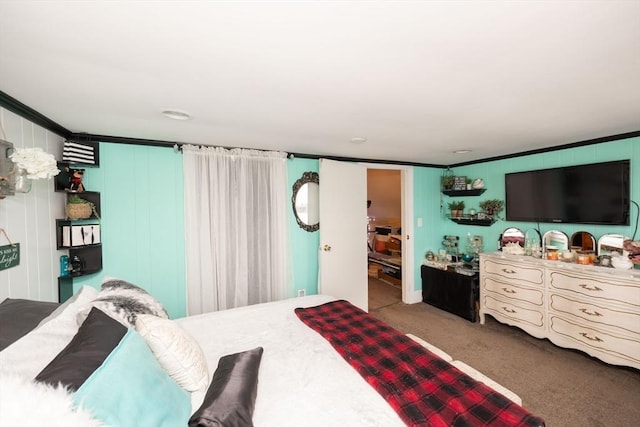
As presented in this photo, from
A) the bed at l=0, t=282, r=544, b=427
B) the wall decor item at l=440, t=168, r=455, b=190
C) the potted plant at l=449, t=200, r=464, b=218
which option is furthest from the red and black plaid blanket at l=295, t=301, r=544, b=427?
the wall decor item at l=440, t=168, r=455, b=190

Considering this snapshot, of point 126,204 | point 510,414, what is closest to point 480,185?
point 510,414

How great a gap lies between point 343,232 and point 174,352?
8.39 ft

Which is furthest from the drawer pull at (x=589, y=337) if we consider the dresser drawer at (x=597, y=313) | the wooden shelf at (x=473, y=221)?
the wooden shelf at (x=473, y=221)

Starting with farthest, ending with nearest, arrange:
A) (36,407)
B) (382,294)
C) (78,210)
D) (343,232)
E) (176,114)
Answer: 1. (382,294)
2. (343,232)
3. (78,210)
4. (176,114)
5. (36,407)

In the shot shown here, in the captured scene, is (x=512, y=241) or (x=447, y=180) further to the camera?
(x=447, y=180)

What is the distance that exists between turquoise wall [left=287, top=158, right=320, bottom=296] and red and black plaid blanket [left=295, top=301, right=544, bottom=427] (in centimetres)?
143

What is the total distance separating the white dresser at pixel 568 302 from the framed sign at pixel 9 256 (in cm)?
433

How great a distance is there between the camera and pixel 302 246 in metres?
3.43

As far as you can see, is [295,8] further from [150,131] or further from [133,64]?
[150,131]

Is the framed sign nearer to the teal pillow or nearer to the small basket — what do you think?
the small basket

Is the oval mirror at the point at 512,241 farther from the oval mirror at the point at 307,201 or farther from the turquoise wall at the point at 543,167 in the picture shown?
the oval mirror at the point at 307,201

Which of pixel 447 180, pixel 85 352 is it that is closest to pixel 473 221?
pixel 447 180

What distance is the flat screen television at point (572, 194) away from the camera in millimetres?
2617

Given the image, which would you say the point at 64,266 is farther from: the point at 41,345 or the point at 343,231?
the point at 343,231
